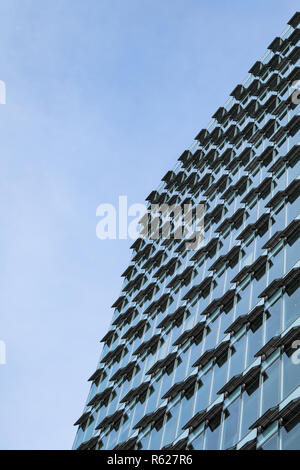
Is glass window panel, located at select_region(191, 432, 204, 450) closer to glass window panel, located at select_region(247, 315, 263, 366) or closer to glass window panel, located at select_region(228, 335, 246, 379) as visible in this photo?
glass window panel, located at select_region(228, 335, 246, 379)

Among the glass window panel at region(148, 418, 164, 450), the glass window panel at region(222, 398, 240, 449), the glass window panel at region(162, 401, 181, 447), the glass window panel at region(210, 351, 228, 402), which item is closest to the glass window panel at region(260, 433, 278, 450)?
the glass window panel at region(222, 398, 240, 449)

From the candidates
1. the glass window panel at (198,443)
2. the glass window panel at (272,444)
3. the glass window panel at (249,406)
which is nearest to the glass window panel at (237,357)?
the glass window panel at (249,406)

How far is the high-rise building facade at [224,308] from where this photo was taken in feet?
102

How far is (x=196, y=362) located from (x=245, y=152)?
68.3 feet

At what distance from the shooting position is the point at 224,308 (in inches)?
1582

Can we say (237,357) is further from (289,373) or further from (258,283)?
→ (289,373)

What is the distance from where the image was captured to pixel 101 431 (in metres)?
46.1

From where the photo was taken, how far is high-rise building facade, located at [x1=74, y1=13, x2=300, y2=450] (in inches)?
1220

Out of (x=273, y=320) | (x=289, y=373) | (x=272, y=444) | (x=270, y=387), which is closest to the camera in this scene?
(x=272, y=444)

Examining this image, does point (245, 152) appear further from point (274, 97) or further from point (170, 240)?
point (170, 240)

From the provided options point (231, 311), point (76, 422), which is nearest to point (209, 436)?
point (231, 311)

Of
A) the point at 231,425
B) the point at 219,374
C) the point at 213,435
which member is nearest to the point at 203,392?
the point at 219,374

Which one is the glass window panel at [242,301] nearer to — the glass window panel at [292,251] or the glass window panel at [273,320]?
the glass window panel at [273,320]

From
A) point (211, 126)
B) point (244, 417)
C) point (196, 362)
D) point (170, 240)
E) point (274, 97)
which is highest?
point (211, 126)
